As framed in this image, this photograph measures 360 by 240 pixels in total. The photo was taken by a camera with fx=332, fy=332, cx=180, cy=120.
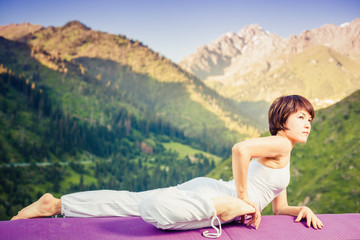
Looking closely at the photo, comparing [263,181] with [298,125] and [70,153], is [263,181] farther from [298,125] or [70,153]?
[70,153]

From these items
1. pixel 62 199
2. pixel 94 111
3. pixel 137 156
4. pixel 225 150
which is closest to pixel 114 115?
pixel 94 111

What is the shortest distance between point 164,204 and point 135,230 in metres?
0.54

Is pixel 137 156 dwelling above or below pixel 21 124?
below

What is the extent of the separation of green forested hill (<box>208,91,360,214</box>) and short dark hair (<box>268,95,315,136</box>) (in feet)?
56.4

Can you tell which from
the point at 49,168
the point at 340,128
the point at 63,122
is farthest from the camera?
the point at 63,122

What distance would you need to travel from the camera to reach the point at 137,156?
14825cm

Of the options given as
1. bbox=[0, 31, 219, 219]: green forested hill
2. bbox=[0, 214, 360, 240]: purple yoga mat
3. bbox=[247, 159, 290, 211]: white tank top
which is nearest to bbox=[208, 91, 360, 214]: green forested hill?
bbox=[0, 214, 360, 240]: purple yoga mat

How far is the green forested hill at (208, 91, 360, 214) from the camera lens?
69.1 ft

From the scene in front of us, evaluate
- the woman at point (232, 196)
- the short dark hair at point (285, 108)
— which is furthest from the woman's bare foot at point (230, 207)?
the short dark hair at point (285, 108)

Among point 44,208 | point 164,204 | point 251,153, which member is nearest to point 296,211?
point 251,153

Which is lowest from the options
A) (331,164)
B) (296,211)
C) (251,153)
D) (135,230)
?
(331,164)

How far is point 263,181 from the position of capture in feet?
12.1

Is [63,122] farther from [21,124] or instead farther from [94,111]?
[94,111]

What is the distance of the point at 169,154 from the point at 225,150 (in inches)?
1178
